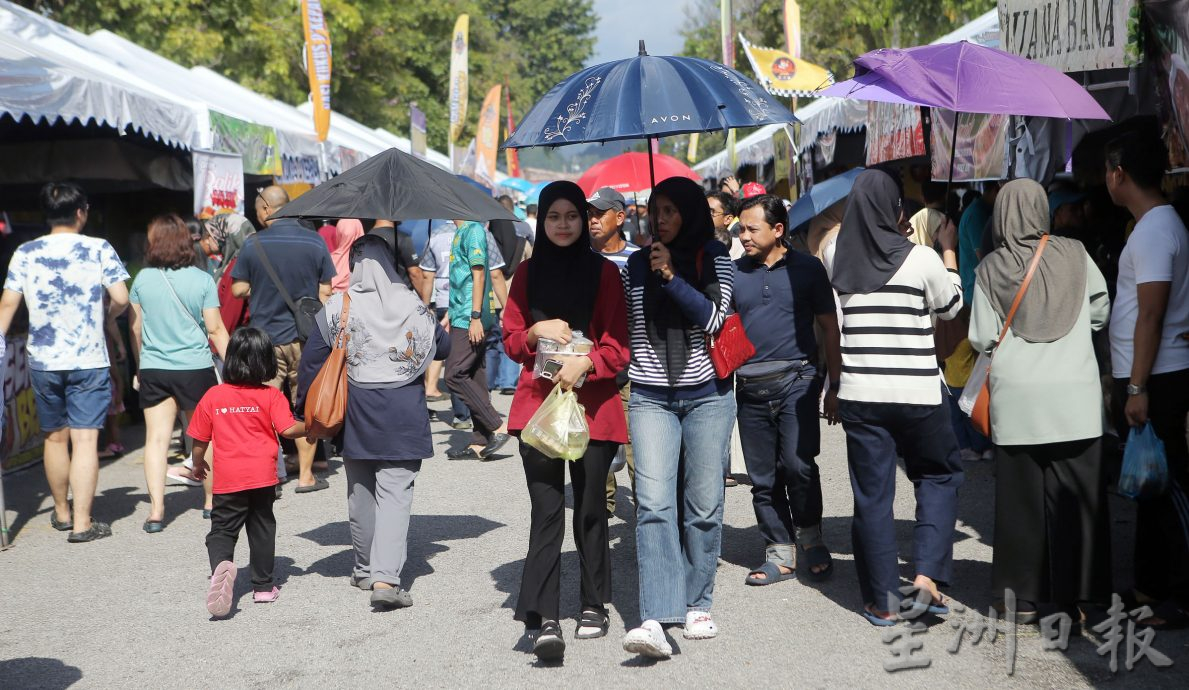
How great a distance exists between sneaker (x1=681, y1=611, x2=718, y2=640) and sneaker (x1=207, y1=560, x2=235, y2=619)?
7.12 feet

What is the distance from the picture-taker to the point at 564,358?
15.5 feet

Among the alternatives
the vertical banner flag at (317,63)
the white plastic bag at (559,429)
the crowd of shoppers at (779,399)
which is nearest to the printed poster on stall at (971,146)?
the crowd of shoppers at (779,399)

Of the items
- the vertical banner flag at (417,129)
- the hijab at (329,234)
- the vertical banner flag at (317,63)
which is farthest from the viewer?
the vertical banner flag at (417,129)

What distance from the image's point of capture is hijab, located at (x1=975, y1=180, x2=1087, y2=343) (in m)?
4.86

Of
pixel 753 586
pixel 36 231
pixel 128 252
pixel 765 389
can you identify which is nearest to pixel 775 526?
Answer: pixel 753 586

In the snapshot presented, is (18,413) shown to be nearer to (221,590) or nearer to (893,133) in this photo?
(221,590)

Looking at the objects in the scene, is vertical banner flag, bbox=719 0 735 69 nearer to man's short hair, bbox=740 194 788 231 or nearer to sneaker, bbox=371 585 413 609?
man's short hair, bbox=740 194 788 231

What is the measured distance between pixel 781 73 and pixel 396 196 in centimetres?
910

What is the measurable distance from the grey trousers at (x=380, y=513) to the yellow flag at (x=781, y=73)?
885 centimetres

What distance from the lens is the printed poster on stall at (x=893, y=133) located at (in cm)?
945

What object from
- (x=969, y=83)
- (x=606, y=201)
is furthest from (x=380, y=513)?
(x=969, y=83)

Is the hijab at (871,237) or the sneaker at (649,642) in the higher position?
the hijab at (871,237)

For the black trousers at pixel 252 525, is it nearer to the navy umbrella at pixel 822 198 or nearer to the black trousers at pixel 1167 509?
the navy umbrella at pixel 822 198

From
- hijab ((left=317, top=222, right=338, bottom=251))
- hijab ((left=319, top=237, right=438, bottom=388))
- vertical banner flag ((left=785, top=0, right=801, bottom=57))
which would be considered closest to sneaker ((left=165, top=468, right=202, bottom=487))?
hijab ((left=317, top=222, right=338, bottom=251))
